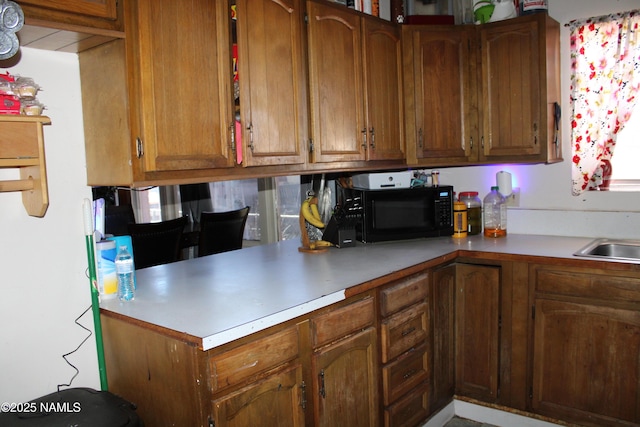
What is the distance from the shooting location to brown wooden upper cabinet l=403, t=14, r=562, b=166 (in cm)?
271

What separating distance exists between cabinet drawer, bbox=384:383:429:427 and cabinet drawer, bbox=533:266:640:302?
2.40 feet

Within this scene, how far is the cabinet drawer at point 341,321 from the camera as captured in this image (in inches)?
73.2

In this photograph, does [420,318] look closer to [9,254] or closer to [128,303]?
[128,303]

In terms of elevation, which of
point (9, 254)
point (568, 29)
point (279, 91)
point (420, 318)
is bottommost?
point (420, 318)

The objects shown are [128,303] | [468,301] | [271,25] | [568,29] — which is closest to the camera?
[128,303]

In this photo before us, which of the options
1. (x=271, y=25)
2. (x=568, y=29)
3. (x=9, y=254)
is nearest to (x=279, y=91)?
(x=271, y=25)

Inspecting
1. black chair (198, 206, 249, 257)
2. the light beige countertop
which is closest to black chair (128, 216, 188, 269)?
black chair (198, 206, 249, 257)

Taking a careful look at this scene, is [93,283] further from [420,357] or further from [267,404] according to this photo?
[420,357]

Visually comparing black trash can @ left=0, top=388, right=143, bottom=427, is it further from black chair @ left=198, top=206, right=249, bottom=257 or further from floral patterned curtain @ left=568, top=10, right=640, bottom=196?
floral patterned curtain @ left=568, top=10, right=640, bottom=196

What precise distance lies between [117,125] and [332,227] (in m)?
1.35

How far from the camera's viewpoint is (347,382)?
2.01m

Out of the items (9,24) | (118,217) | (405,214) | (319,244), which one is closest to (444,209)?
(405,214)

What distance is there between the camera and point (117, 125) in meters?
1.69

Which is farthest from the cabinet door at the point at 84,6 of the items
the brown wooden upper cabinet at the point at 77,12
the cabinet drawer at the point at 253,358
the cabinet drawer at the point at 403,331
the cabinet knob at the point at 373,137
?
the cabinet drawer at the point at 403,331
